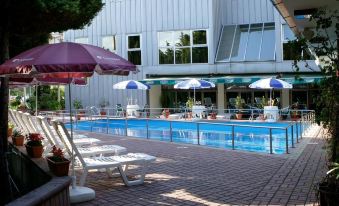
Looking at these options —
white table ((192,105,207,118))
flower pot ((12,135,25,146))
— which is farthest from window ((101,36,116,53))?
flower pot ((12,135,25,146))

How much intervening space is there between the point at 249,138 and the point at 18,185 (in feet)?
32.3

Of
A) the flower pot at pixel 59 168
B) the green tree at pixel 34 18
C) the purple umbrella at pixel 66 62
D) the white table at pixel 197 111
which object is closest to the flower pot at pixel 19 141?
the green tree at pixel 34 18

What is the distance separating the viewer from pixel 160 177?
8031 mm

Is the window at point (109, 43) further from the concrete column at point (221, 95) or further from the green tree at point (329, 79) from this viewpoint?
the green tree at point (329, 79)

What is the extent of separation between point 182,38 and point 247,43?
4158mm

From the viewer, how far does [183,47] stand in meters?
28.1

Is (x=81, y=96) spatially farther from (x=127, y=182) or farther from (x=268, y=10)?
(x=127, y=182)

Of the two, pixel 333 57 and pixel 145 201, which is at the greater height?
pixel 333 57

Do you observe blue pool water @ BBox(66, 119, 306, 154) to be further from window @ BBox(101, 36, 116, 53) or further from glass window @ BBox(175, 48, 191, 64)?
window @ BBox(101, 36, 116, 53)

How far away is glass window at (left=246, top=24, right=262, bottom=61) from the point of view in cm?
2644

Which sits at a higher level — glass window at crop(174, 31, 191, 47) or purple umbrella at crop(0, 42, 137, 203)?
glass window at crop(174, 31, 191, 47)

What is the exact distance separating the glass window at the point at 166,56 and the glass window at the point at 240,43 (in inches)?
161

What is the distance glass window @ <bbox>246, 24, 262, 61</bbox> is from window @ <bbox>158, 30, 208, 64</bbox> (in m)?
2.70

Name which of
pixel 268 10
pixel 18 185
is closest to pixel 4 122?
pixel 18 185
